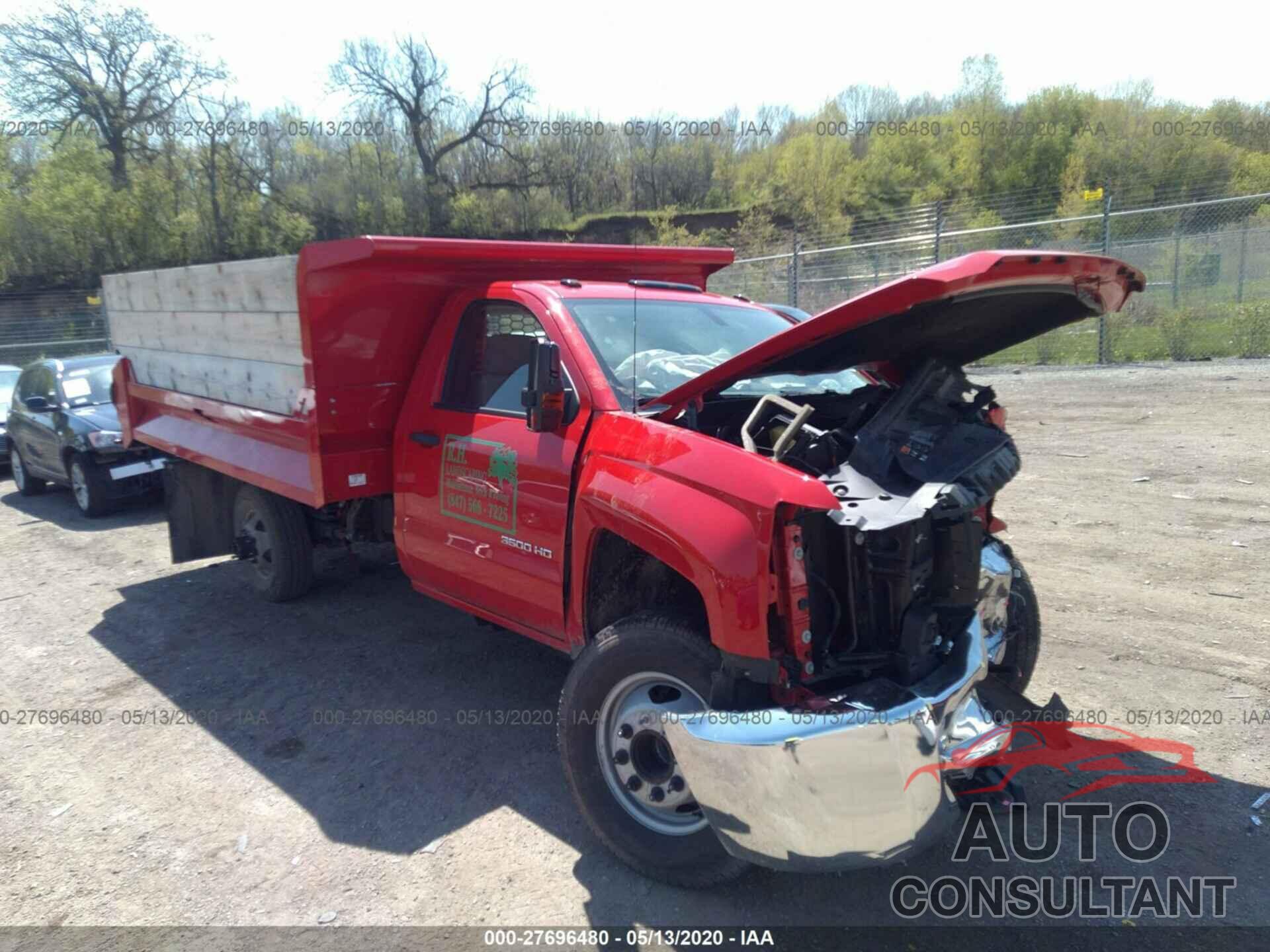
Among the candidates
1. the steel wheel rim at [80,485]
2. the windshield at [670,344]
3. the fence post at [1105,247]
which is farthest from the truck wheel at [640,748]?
the fence post at [1105,247]

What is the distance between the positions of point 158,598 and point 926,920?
593cm

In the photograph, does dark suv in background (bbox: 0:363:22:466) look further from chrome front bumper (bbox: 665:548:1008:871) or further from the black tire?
chrome front bumper (bbox: 665:548:1008:871)

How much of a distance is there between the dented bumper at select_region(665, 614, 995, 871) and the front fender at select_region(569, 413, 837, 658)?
30cm

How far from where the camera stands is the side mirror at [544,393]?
11.9ft

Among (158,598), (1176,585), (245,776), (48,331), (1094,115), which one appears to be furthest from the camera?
(1094,115)

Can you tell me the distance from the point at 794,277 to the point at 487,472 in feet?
49.4

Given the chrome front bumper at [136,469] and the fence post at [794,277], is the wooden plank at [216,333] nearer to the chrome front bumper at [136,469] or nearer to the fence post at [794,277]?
the chrome front bumper at [136,469]

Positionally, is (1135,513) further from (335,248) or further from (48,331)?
(48,331)

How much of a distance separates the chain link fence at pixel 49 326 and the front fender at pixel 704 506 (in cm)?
2384

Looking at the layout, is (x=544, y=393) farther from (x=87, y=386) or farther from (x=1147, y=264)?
(x=1147, y=264)

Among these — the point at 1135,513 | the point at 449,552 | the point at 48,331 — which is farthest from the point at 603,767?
the point at 48,331

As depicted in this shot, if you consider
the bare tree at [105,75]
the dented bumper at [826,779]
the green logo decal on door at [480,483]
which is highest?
the bare tree at [105,75]

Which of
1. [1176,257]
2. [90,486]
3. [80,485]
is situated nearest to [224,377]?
[90,486]

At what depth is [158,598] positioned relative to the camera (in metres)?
6.63
